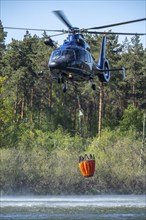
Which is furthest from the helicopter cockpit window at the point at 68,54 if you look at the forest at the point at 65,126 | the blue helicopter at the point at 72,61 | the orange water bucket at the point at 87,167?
the forest at the point at 65,126

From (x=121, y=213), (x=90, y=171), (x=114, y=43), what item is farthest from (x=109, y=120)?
(x=90, y=171)

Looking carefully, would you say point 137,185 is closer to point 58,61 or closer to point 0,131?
point 0,131

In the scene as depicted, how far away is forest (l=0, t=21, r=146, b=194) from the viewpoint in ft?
191

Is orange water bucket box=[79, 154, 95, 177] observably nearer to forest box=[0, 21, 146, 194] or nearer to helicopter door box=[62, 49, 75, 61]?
helicopter door box=[62, 49, 75, 61]

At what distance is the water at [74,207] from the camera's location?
136ft

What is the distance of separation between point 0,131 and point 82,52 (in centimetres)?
4555

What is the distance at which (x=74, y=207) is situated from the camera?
1932 inches

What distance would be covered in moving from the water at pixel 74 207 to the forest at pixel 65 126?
2.09m

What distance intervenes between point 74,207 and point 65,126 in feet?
92.2

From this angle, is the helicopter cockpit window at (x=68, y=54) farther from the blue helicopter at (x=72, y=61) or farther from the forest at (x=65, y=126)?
the forest at (x=65, y=126)

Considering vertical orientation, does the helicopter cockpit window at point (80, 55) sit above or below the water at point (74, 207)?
above

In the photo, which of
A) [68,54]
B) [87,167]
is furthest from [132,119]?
[68,54]

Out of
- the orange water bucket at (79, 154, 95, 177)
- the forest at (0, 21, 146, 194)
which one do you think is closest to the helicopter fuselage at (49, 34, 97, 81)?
the orange water bucket at (79, 154, 95, 177)

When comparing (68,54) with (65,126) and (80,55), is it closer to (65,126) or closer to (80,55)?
(80,55)
